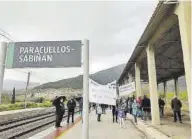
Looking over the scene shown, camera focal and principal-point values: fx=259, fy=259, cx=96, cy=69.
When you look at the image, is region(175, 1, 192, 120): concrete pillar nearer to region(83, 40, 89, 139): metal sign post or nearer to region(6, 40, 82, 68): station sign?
region(83, 40, 89, 139): metal sign post

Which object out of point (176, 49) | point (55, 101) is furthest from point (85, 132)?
point (176, 49)

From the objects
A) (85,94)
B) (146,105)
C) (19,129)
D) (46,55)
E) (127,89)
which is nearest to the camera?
(85,94)

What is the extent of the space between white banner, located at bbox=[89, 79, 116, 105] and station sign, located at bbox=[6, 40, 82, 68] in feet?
3.67

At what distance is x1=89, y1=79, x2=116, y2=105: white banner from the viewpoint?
6.83 m

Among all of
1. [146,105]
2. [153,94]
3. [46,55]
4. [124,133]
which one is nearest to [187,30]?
[46,55]

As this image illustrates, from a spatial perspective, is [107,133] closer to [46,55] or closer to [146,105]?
[146,105]

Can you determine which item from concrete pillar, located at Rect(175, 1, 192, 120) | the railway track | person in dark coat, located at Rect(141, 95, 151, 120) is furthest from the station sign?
person in dark coat, located at Rect(141, 95, 151, 120)

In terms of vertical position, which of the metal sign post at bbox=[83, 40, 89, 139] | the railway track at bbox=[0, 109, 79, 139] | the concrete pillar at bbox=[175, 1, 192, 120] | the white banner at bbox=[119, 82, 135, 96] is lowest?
the railway track at bbox=[0, 109, 79, 139]

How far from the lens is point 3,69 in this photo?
6.32 metres

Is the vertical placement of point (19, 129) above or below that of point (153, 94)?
below

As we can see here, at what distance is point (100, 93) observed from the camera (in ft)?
22.6

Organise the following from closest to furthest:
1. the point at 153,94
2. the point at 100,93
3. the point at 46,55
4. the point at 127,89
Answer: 1. the point at 46,55
2. the point at 100,93
3. the point at 127,89
4. the point at 153,94

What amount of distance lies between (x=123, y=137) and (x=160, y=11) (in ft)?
15.9

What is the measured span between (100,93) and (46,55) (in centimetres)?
181
